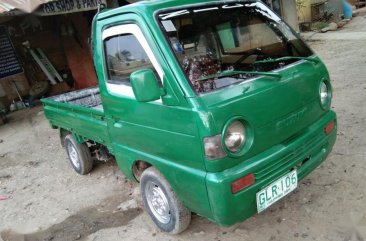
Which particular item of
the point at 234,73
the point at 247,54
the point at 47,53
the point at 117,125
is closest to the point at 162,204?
the point at 117,125

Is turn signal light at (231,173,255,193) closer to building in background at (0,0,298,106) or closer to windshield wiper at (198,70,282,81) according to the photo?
windshield wiper at (198,70,282,81)

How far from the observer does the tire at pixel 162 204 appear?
302 cm

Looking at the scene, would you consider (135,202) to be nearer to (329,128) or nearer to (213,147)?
(213,147)

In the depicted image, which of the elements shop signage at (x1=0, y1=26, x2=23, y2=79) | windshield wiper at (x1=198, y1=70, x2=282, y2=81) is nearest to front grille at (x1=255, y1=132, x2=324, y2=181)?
windshield wiper at (x1=198, y1=70, x2=282, y2=81)

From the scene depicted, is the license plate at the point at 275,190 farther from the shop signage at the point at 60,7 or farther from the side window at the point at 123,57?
the shop signage at the point at 60,7

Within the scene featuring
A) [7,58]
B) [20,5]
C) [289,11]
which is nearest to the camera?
[20,5]

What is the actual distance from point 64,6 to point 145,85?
586 cm

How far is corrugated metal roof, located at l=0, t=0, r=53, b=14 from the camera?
663 centimetres

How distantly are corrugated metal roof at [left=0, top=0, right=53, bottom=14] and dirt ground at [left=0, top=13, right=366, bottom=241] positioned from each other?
261 centimetres

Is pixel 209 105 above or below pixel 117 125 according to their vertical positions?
above

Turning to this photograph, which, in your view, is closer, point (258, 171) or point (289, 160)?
point (258, 171)

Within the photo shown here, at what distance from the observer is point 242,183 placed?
2490 mm

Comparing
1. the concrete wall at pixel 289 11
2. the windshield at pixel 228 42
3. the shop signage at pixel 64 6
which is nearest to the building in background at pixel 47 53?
the shop signage at pixel 64 6

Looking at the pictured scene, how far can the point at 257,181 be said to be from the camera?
2580 millimetres
